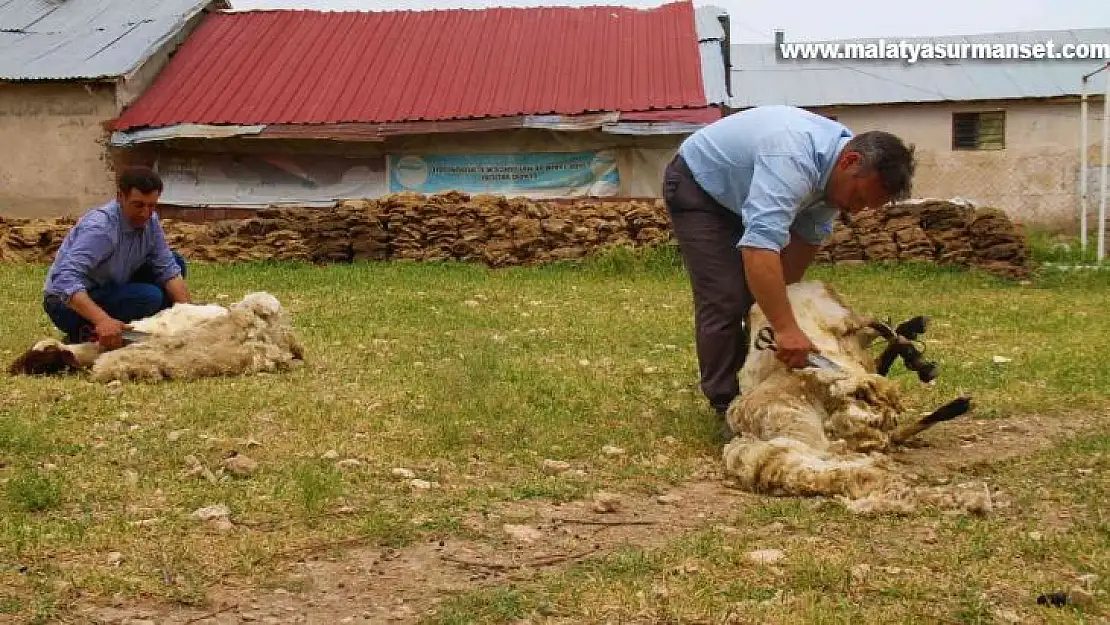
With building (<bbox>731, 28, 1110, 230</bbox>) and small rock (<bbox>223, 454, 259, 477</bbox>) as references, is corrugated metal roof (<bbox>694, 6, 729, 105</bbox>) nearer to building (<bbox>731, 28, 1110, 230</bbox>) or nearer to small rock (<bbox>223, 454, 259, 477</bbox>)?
building (<bbox>731, 28, 1110, 230</bbox>)

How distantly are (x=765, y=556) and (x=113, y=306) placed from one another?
15.8ft

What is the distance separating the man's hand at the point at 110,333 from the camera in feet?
20.7

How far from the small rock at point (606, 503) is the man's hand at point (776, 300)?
0.98 meters

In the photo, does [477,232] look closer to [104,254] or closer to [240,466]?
[104,254]

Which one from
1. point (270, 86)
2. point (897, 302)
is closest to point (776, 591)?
point (897, 302)

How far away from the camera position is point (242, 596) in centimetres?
319

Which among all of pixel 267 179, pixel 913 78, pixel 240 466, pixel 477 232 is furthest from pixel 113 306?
pixel 913 78

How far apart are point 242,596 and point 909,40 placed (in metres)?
27.0

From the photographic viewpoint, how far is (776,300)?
4555 millimetres

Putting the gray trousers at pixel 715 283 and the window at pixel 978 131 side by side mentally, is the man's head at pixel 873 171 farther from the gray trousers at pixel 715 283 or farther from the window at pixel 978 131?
the window at pixel 978 131

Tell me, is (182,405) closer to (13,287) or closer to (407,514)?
(407,514)

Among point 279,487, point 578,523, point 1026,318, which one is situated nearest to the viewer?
point 578,523

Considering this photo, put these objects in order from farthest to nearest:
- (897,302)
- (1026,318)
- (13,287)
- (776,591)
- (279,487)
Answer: (13,287)
(897,302)
(1026,318)
(279,487)
(776,591)

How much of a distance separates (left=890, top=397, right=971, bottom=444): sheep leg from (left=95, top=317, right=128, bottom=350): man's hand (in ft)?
13.8
